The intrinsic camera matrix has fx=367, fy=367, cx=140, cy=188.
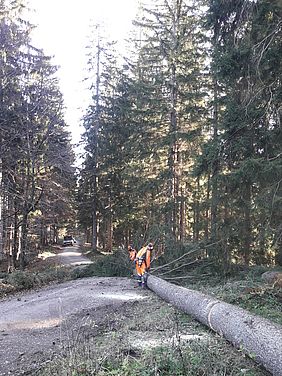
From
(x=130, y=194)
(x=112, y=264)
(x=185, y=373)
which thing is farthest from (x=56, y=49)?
(x=185, y=373)

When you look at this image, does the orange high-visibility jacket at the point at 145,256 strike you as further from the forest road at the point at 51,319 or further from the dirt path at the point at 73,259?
the dirt path at the point at 73,259

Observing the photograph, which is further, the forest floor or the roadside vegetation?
the forest floor

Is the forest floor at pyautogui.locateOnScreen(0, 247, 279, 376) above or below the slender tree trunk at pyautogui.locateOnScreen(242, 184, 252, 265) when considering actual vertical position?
below

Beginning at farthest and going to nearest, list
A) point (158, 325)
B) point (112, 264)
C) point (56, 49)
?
1. point (56, 49)
2. point (112, 264)
3. point (158, 325)

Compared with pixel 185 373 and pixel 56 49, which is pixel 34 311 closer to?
pixel 185 373

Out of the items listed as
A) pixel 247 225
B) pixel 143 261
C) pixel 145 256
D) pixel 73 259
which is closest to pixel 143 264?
pixel 143 261

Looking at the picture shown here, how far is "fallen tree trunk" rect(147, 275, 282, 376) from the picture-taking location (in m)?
4.71

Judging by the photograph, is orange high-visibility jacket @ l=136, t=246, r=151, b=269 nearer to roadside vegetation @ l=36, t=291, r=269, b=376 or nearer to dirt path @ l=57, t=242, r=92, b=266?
roadside vegetation @ l=36, t=291, r=269, b=376

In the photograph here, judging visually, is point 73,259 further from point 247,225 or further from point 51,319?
point 51,319

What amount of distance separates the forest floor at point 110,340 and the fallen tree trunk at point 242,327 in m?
0.14

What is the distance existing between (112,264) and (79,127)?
16.5m

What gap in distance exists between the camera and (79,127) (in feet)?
98.0

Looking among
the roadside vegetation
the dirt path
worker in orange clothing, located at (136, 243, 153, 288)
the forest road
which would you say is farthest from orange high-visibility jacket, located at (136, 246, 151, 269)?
the dirt path

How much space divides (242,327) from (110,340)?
2.09 metres
